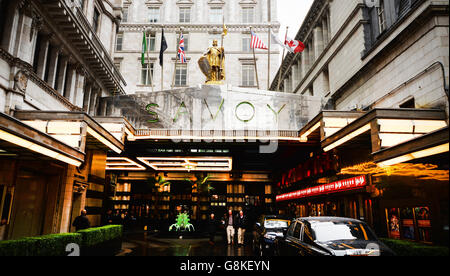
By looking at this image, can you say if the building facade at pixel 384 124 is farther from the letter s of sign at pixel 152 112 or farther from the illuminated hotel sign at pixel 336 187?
the letter s of sign at pixel 152 112

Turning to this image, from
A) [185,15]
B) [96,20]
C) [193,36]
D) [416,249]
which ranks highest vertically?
[185,15]

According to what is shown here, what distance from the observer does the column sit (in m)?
14.6

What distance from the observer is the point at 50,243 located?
789 centimetres

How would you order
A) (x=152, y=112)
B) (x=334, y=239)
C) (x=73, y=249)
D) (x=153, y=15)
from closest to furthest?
(x=334, y=239) → (x=73, y=249) → (x=152, y=112) → (x=153, y=15)

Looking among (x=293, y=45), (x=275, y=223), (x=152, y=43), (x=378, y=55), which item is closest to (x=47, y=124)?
(x=275, y=223)

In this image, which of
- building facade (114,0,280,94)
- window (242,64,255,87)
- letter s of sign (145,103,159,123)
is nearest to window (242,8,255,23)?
building facade (114,0,280,94)

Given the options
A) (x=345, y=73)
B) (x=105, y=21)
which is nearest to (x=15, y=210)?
(x=105, y=21)

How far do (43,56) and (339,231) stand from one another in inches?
613

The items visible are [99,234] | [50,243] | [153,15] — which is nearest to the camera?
[50,243]

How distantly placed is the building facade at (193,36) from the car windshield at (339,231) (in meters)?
37.3

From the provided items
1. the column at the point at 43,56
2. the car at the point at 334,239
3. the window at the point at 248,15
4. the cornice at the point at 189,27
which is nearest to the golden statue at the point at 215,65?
the column at the point at 43,56

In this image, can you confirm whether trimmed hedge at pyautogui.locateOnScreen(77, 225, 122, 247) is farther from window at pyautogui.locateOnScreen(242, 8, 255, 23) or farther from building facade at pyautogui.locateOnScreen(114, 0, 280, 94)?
window at pyautogui.locateOnScreen(242, 8, 255, 23)

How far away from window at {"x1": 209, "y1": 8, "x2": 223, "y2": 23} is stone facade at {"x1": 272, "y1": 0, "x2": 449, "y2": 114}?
68.6ft

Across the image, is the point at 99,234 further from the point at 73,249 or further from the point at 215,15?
the point at 215,15
